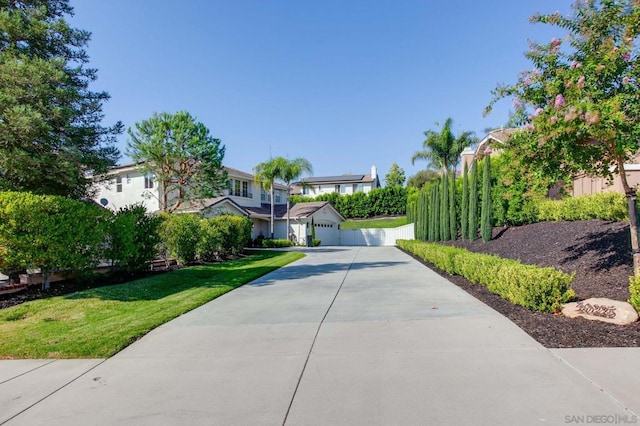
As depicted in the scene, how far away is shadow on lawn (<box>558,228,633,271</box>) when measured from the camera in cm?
746

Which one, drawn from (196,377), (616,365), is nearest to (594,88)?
A: (616,365)

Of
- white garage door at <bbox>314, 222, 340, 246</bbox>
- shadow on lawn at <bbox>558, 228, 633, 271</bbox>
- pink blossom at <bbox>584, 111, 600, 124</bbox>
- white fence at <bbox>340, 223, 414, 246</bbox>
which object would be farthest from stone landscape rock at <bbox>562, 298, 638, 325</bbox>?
white fence at <bbox>340, 223, 414, 246</bbox>

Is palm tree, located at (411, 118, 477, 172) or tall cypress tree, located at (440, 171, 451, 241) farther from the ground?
palm tree, located at (411, 118, 477, 172)

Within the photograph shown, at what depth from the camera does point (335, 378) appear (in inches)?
148

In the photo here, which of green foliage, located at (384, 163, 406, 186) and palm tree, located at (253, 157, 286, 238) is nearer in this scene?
palm tree, located at (253, 157, 286, 238)

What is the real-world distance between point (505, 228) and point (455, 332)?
38.6 feet

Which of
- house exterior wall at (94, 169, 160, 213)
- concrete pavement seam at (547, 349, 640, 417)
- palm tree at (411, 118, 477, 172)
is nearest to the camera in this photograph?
concrete pavement seam at (547, 349, 640, 417)

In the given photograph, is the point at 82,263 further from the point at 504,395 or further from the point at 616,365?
the point at 616,365

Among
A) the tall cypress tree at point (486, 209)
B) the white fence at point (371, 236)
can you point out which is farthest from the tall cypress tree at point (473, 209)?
the white fence at point (371, 236)

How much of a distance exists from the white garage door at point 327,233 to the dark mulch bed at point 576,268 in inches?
939

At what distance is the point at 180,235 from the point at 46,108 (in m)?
5.99

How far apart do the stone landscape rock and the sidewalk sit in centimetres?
99

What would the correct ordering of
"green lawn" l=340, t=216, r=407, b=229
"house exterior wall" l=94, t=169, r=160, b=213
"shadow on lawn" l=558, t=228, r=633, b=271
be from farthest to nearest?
1. "green lawn" l=340, t=216, r=407, b=229
2. "house exterior wall" l=94, t=169, r=160, b=213
3. "shadow on lawn" l=558, t=228, r=633, b=271

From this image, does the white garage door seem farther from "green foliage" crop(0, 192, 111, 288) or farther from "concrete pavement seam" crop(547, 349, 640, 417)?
"concrete pavement seam" crop(547, 349, 640, 417)
